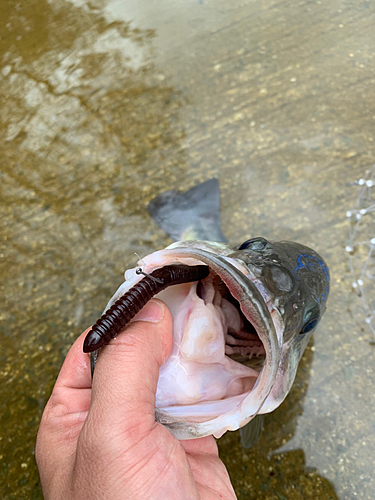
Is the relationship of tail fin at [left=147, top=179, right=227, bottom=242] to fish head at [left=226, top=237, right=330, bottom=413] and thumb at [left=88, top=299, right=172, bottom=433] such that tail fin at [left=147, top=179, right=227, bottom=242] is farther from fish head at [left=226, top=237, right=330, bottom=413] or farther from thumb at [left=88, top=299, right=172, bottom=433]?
thumb at [left=88, top=299, right=172, bottom=433]

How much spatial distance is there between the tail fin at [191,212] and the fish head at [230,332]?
116 cm

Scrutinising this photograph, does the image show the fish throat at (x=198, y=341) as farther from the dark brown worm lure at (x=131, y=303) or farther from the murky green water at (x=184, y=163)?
the murky green water at (x=184, y=163)

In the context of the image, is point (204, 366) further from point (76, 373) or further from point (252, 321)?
point (76, 373)

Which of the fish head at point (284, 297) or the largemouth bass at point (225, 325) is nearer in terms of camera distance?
the largemouth bass at point (225, 325)

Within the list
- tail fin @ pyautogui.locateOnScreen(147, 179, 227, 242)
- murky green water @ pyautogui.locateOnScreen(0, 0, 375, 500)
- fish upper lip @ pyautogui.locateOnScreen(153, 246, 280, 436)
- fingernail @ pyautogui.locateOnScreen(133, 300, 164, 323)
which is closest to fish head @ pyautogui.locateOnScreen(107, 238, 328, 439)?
fish upper lip @ pyautogui.locateOnScreen(153, 246, 280, 436)

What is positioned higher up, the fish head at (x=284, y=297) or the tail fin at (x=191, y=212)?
the fish head at (x=284, y=297)

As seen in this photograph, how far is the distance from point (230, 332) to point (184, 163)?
1.92m

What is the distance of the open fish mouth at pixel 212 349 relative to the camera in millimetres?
1454

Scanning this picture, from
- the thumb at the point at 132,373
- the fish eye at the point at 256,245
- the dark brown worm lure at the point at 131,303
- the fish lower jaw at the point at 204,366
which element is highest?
the dark brown worm lure at the point at 131,303

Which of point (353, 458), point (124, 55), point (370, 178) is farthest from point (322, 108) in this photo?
point (353, 458)

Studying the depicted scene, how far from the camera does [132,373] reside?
1.42 m

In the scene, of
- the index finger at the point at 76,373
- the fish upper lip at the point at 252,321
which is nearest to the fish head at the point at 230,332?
the fish upper lip at the point at 252,321

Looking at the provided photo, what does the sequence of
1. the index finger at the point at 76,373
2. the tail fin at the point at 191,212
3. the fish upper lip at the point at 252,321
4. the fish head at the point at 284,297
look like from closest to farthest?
the fish upper lip at the point at 252,321, the fish head at the point at 284,297, the index finger at the point at 76,373, the tail fin at the point at 191,212

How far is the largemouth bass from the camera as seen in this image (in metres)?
1.46
